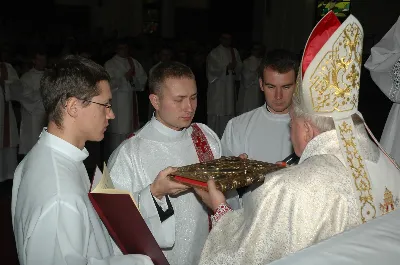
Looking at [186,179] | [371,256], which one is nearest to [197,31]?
[186,179]

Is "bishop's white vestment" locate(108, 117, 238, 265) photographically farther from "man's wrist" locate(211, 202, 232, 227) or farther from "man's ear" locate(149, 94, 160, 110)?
"man's wrist" locate(211, 202, 232, 227)

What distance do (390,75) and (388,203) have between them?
9.58 ft

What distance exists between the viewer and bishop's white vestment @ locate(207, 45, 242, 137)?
11234 mm

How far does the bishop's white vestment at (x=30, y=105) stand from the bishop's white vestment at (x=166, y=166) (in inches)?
218

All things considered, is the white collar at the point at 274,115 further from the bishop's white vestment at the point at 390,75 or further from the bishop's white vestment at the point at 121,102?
the bishop's white vestment at the point at 121,102

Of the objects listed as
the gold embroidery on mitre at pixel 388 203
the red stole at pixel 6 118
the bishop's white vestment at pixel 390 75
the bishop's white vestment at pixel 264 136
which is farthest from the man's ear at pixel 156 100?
the red stole at pixel 6 118

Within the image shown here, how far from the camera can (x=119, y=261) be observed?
1.85 metres

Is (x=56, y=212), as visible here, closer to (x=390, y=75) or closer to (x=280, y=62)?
(x=280, y=62)

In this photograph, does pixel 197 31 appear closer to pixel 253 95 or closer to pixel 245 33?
pixel 245 33

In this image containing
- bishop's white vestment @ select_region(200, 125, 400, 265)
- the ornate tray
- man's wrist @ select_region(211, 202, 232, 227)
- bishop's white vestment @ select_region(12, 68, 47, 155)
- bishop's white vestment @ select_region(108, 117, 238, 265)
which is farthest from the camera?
bishop's white vestment @ select_region(12, 68, 47, 155)

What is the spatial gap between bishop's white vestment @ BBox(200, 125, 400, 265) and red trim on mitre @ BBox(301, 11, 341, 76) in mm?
308

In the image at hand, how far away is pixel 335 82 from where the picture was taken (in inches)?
78.2

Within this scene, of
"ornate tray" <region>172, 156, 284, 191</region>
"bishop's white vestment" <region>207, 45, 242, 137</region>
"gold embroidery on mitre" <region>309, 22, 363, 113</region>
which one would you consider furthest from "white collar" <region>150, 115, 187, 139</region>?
"bishop's white vestment" <region>207, 45, 242, 137</region>

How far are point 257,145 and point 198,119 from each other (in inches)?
365
